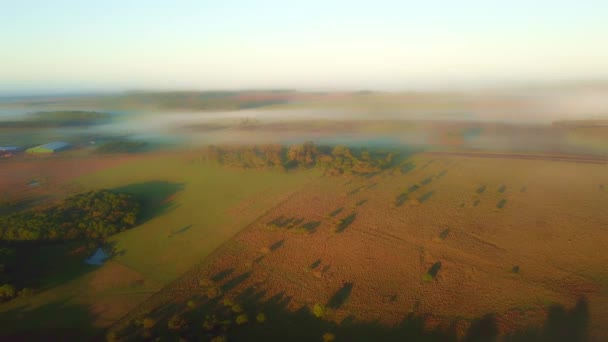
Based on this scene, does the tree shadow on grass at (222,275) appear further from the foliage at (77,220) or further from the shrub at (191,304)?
the foliage at (77,220)

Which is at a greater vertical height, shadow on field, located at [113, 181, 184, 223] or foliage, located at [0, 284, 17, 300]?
shadow on field, located at [113, 181, 184, 223]

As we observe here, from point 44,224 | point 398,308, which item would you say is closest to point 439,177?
point 398,308

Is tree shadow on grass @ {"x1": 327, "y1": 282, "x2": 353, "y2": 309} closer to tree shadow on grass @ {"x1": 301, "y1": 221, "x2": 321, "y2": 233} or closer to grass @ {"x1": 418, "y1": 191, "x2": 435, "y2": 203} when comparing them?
tree shadow on grass @ {"x1": 301, "y1": 221, "x2": 321, "y2": 233}

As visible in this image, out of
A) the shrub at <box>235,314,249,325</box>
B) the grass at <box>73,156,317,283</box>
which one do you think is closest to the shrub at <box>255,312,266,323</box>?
the shrub at <box>235,314,249,325</box>

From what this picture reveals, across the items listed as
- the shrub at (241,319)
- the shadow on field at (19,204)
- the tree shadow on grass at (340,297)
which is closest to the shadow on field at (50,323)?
the shrub at (241,319)

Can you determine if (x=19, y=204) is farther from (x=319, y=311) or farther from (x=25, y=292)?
(x=319, y=311)

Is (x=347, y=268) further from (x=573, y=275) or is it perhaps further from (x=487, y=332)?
(x=573, y=275)
